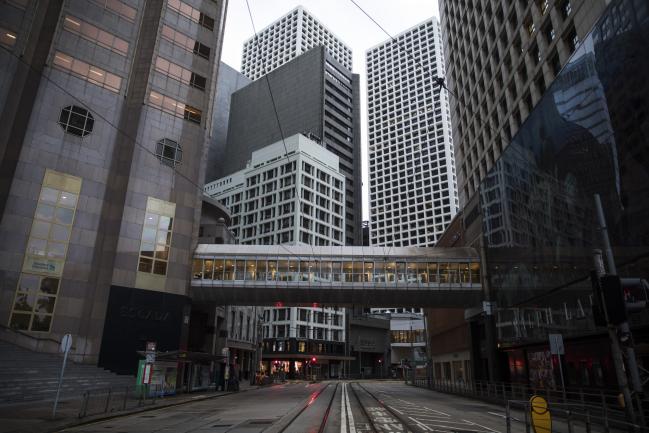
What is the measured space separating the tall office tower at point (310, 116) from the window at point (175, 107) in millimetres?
81746

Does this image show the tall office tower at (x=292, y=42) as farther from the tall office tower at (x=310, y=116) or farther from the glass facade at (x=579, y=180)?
the glass facade at (x=579, y=180)

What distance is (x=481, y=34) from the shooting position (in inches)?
1933

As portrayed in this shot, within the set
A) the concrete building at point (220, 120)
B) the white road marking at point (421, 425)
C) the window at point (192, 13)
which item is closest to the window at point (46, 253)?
the window at point (192, 13)

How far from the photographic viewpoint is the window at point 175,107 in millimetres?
39531

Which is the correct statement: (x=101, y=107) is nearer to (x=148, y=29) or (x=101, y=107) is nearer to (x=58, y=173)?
(x=58, y=173)

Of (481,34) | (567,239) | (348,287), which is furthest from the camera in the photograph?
(481,34)

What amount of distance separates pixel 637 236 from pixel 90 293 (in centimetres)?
3395

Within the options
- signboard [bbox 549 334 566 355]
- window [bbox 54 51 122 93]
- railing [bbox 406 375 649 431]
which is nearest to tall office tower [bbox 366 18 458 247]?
railing [bbox 406 375 649 431]

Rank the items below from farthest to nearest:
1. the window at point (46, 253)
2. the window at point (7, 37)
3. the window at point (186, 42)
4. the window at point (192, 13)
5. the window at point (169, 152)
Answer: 1. the window at point (192, 13)
2. the window at point (186, 42)
3. the window at point (169, 152)
4. the window at point (7, 37)
5. the window at point (46, 253)

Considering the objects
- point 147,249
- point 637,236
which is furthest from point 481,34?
point 147,249

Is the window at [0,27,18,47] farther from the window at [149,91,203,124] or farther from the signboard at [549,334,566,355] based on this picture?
the signboard at [549,334,566,355]

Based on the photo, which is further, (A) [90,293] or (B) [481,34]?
(B) [481,34]

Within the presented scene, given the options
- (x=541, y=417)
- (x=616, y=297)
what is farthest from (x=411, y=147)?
(x=616, y=297)

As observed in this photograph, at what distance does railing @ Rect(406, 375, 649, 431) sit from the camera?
1429 centimetres
